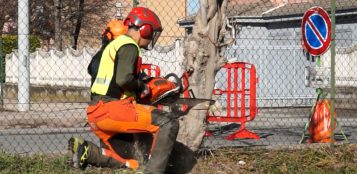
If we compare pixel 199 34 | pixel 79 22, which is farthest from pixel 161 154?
pixel 79 22

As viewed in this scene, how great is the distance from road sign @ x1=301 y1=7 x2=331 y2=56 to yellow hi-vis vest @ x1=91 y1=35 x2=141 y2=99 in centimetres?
562

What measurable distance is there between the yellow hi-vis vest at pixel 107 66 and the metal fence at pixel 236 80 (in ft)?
7.78

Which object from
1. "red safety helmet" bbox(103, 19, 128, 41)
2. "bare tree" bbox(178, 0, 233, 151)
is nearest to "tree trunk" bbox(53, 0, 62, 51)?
"red safety helmet" bbox(103, 19, 128, 41)

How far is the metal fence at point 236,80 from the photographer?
44.9 ft

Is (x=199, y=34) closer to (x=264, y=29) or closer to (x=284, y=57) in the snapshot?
(x=284, y=57)

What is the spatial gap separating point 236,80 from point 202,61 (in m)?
5.79

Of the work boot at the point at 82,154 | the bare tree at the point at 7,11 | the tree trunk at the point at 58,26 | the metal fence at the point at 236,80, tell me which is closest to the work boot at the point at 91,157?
the work boot at the point at 82,154

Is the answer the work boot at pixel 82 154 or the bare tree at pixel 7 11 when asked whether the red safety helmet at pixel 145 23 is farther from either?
the bare tree at pixel 7 11

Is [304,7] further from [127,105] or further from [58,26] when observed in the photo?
[127,105]

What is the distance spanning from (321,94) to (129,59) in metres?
5.32

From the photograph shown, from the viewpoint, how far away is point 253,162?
343 inches

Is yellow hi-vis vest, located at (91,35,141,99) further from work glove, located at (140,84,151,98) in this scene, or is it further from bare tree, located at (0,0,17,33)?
bare tree, located at (0,0,17,33)

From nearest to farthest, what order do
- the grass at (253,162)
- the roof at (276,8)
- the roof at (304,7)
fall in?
1. the grass at (253,162)
2. the roof at (304,7)
3. the roof at (276,8)

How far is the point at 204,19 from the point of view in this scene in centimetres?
840
